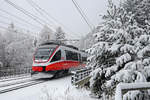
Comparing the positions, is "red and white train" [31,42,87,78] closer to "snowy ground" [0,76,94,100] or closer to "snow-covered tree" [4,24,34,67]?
"snowy ground" [0,76,94,100]

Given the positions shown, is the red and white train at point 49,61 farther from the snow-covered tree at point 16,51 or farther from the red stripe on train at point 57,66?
the snow-covered tree at point 16,51

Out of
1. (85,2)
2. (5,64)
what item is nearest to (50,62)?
(85,2)

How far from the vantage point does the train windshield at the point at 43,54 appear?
1010 cm

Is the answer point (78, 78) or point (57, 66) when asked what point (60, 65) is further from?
point (78, 78)

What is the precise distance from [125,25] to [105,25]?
974mm

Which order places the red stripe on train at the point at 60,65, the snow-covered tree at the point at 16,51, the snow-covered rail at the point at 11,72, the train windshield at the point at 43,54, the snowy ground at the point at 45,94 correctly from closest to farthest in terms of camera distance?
the snowy ground at the point at 45,94 < the red stripe on train at the point at 60,65 < the train windshield at the point at 43,54 < the snow-covered rail at the point at 11,72 < the snow-covered tree at the point at 16,51

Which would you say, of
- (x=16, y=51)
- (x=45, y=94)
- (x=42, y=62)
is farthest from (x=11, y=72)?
(x=16, y=51)

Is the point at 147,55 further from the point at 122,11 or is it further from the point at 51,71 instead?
the point at 51,71

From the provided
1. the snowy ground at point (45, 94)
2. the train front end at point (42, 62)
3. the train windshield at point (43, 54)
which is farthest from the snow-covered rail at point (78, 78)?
the train windshield at point (43, 54)

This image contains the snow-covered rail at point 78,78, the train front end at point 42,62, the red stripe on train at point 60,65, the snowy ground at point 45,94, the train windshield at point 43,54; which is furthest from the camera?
the train windshield at point 43,54

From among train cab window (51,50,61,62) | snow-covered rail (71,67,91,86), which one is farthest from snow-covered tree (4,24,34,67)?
snow-covered rail (71,67,91,86)

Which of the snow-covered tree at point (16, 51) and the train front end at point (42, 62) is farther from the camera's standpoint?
the snow-covered tree at point (16, 51)

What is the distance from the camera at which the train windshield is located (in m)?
10.1

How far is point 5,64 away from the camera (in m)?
28.9
